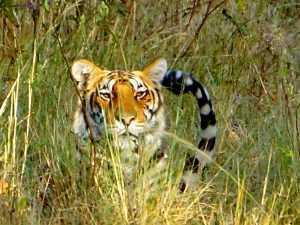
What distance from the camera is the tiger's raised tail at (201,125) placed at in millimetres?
4484

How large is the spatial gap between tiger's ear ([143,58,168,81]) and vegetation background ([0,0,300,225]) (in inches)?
9.1

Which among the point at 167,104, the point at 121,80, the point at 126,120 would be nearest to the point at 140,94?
the point at 121,80

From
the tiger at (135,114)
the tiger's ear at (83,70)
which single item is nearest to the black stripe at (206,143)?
the tiger at (135,114)

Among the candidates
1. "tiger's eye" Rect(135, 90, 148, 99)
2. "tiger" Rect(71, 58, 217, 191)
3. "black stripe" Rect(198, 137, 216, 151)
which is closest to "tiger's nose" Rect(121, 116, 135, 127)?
"tiger" Rect(71, 58, 217, 191)

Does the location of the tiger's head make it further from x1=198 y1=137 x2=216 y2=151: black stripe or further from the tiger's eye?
x1=198 y1=137 x2=216 y2=151: black stripe

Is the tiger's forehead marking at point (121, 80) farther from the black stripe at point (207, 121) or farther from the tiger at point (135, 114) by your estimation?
the black stripe at point (207, 121)

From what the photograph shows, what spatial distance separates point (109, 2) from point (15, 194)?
1864mm

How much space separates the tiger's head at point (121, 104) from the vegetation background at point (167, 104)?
0.34 ft

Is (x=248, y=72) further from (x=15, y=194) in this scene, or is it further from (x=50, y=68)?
(x=15, y=194)

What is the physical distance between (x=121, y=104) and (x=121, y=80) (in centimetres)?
18

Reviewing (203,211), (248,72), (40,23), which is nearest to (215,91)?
(248,72)

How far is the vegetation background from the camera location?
4.13 m

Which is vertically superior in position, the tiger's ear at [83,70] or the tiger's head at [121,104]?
the tiger's ear at [83,70]

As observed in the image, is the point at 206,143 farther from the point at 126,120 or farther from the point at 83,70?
the point at 83,70
